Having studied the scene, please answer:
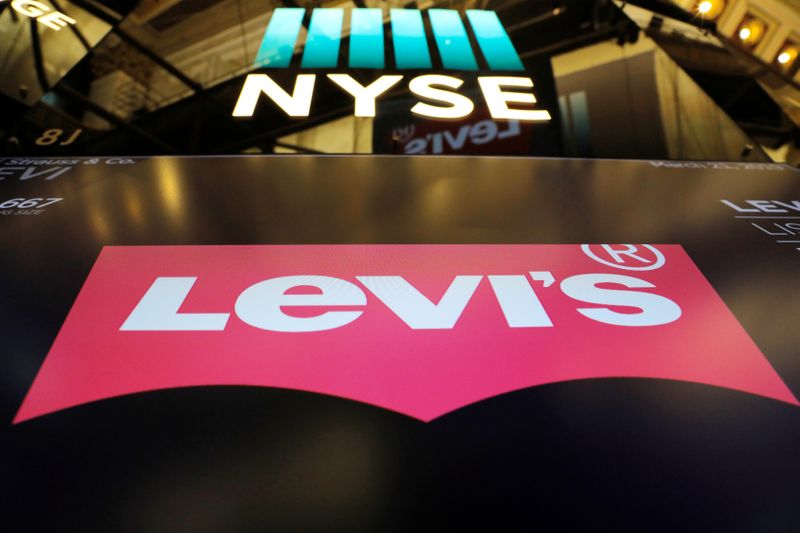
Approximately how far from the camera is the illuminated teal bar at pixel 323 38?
3.54 m

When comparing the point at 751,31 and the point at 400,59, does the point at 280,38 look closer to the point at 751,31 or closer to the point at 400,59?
the point at 400,59

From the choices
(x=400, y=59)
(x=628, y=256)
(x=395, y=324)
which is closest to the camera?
(x=395, y=324)

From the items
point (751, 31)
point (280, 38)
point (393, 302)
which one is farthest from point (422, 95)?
point (751, 31)

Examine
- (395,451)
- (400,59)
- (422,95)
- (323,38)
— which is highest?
(323,38)

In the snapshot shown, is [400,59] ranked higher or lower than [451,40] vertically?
lower

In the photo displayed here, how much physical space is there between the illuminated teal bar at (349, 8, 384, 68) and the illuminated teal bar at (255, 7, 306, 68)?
483mm

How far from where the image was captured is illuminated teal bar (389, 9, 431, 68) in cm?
362

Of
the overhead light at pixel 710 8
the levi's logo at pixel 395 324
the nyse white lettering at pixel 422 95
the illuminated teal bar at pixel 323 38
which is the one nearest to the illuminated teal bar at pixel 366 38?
the illuminated teal bar at pixel 323 38

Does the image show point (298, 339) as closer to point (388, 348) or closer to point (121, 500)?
Result: point (388, 348)

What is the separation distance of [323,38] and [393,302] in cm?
291

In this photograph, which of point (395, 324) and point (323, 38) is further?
point (323, 38)

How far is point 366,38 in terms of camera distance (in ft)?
12.7

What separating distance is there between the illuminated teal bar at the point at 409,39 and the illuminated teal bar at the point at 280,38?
2.76ft

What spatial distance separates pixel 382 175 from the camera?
8.98 feet
